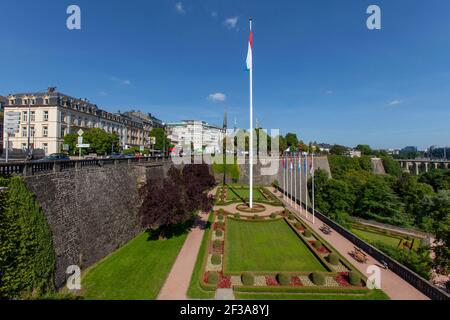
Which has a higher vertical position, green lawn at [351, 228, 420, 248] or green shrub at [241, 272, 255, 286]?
green shrub at [241, 272, 255, 286]

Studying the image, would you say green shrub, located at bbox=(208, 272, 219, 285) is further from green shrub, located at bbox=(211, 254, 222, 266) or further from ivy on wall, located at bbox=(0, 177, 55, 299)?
ivy on wall, located at bbox=(0, 177, 55, 299)

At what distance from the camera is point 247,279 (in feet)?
44.8

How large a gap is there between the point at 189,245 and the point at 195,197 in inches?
165

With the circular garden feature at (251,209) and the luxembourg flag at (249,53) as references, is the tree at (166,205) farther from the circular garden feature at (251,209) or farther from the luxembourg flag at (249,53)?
the luxembourg flag at (249,53)

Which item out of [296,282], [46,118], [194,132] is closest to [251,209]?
[296,282]

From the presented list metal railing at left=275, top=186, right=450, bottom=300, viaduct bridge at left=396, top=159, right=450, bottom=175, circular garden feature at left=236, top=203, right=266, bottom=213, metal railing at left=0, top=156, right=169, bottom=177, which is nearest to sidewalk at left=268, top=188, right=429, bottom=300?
metal railing at left=275, top=186, right=450, bottom=300

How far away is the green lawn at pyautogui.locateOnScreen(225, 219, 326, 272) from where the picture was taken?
16.2 meters

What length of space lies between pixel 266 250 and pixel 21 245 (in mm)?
15432

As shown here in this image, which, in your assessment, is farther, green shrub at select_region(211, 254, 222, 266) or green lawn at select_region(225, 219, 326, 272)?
green shrub at select_region(211, 254, 222, 266)

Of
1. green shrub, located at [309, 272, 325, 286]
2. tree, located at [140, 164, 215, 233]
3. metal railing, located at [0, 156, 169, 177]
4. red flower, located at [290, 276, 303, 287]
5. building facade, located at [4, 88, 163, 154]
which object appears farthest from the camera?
building facade, located at [4, 88, 163, 154]

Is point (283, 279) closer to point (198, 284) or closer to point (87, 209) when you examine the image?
point (198, 284)

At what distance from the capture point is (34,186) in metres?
12.2

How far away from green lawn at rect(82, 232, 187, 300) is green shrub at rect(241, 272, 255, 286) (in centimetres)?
475

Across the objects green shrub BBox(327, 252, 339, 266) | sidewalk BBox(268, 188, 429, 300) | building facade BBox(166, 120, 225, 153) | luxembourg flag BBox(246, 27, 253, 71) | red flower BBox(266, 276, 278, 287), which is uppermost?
building facade BBox(166, 120, 225, 153)
